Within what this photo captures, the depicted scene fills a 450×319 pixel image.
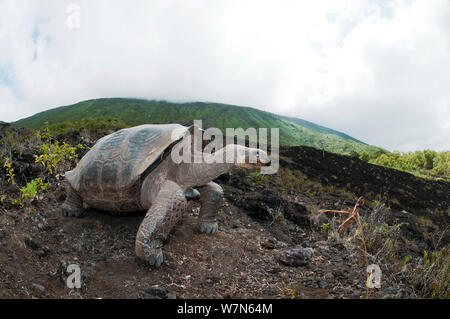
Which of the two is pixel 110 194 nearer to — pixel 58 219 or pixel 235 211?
pixel 58 219

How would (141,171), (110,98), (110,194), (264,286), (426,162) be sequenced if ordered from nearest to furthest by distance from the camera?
(264,286) → (141,171) → (110,194) → (426,162) → (110,98)

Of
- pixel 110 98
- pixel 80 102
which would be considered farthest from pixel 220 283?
pixel 110 98

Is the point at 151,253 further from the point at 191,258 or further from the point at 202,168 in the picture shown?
the point at 202,168

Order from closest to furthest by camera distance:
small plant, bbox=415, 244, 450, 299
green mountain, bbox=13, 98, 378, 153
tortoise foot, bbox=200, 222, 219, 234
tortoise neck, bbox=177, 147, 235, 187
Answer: small plant, bbox=415, 244, 450, 299 → tortoise neck, bbox=177, 147, 235, 187 → tortoise foot, bbox=200, 222, 219, 234 → green mountain, bbox=13, 98, 378, 153

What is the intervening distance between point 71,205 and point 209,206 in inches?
92.0

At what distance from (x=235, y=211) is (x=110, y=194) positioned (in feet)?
9.15

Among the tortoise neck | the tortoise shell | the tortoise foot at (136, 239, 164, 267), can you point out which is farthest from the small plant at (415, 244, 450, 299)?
the tortoise shell

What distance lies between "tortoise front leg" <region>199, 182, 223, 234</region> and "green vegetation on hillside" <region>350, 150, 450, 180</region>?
38.2 m

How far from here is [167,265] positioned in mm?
3281

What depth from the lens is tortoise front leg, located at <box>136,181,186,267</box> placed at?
3172mm

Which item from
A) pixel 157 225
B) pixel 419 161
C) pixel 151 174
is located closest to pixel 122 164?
pixel 151 174

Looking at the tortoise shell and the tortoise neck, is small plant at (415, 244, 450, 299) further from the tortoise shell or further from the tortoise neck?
the tortoise shell

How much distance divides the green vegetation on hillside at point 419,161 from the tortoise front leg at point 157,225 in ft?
129

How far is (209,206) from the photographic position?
14.2 feet
